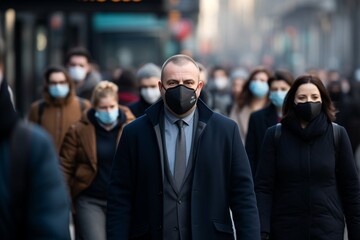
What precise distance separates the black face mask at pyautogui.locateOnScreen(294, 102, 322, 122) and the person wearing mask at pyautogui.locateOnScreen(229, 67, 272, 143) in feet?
12.8

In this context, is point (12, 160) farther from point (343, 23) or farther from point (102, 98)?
point (343, 23)

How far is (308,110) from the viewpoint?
6.94 m

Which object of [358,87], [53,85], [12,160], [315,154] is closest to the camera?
[12,160]

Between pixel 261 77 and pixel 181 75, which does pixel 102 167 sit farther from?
pixel 261 77

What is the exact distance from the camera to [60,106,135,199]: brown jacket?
27.1 feet

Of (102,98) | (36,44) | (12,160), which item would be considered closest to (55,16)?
(36,44)

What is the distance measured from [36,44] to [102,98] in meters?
13.1

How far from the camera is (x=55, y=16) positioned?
878 inches

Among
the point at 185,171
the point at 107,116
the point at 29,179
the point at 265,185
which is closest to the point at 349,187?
the point at 265,185

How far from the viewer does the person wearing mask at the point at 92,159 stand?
8188 mm

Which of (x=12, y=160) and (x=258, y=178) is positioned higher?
(x=12, y=160)

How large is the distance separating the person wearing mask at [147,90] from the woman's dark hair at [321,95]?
2.79m

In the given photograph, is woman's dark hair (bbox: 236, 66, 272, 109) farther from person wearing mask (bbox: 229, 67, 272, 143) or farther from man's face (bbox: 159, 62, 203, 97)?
man's face (bbox: 159, 62, 203, 97)

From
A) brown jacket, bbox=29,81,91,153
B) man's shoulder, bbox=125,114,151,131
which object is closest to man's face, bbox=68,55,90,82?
brown jacket, bbox=29,81,91,153
